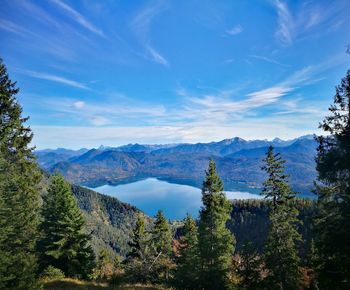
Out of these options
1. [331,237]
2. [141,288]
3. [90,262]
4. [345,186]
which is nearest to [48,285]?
[141,288]

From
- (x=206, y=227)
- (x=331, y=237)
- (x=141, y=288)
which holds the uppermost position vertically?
(x=331, y=237)

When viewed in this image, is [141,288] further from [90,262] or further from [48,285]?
[90,262]

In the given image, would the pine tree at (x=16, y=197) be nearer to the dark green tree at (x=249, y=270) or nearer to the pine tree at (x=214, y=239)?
the pine tree at (x=214, y=239)

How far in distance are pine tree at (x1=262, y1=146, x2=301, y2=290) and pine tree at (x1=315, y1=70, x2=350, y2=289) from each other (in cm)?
818

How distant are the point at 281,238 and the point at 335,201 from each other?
10.0 meters

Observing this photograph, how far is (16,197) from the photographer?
751 inches

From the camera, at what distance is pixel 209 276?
86.2 feet

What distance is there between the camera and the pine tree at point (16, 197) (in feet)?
51.7

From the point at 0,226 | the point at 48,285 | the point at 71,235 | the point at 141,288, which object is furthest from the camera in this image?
the point at 71,235

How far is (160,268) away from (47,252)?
14.9 metres

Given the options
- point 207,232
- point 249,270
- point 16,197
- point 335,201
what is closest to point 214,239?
point 207,232

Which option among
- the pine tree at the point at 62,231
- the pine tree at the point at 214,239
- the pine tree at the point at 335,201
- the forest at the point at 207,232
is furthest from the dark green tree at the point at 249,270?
the pine tree at the point at 62,231

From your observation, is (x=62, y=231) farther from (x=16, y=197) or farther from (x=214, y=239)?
(x=214, y=239)

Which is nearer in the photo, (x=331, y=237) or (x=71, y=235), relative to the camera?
(x=331, y=237)
